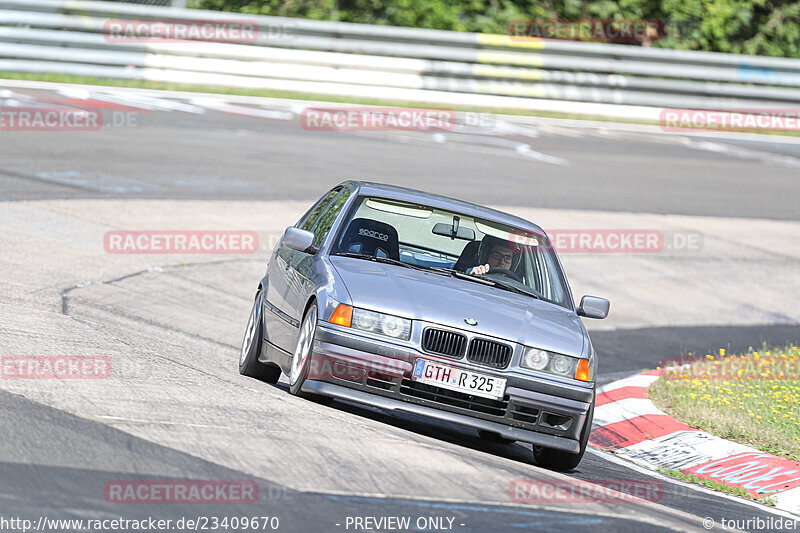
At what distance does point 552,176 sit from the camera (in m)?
18.9

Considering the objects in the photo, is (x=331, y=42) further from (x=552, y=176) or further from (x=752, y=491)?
(x=752, y=491)

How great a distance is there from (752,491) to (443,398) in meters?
2.15

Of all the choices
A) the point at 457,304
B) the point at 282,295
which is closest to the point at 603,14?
the point at 282,295

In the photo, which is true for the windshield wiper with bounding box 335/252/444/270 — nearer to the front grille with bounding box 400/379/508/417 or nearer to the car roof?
the car roof

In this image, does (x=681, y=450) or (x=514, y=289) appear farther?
(x=681, y=450)

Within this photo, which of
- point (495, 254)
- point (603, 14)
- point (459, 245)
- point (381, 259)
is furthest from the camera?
point (603, 14)

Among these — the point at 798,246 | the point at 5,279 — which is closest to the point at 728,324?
the point at 798,246

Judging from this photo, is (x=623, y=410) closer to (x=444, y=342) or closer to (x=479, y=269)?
(x=479, y=269)

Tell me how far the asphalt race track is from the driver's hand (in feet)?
3.53

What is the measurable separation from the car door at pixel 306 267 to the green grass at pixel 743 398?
3.13m

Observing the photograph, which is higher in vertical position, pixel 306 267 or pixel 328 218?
pixel 328 218

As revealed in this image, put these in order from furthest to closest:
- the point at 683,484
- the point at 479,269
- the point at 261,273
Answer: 1. the point at 261,273
2. the point at 479,269
3. the point at 683,484

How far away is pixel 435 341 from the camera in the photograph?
7.02 m

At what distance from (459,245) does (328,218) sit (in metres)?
0.96
